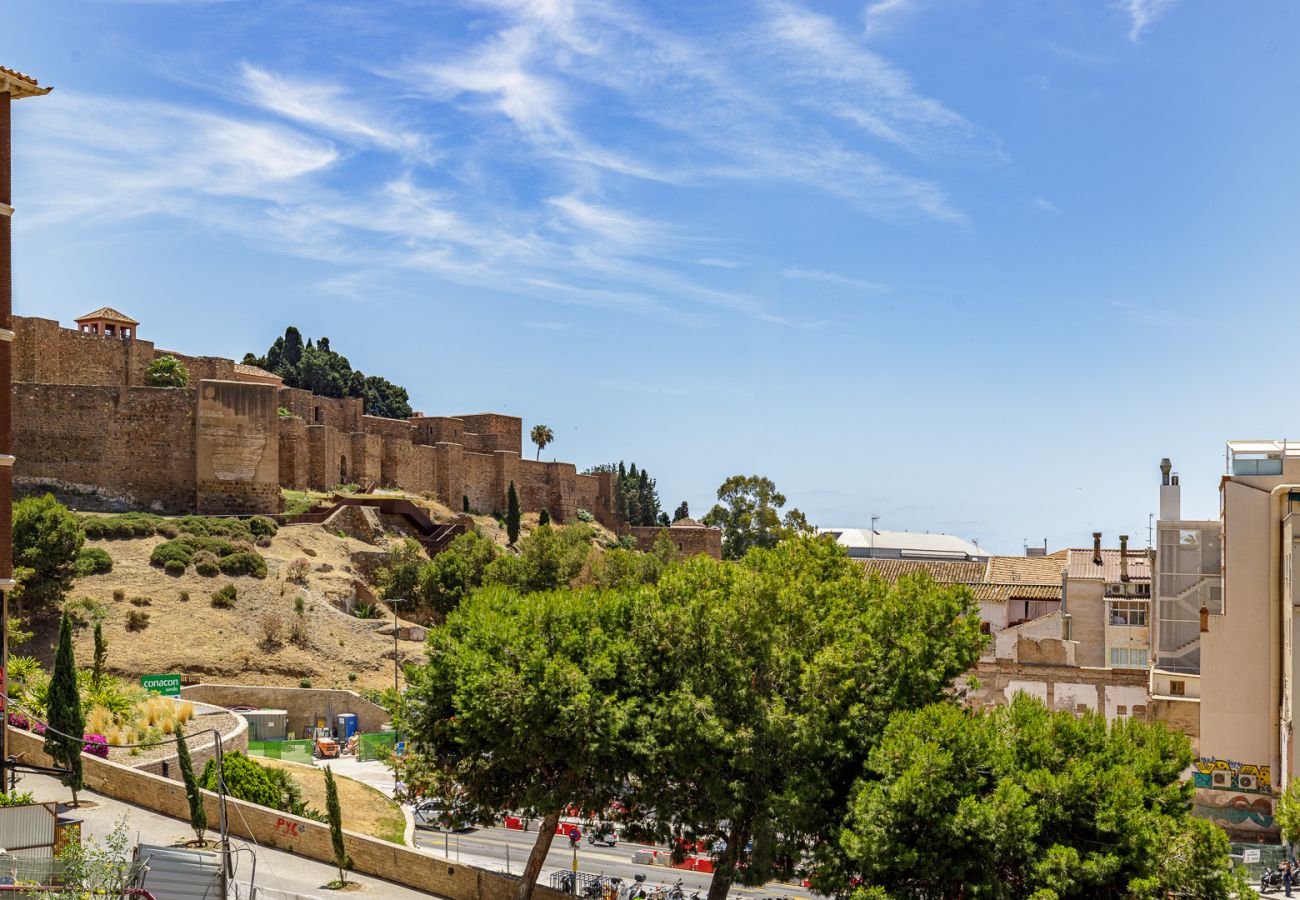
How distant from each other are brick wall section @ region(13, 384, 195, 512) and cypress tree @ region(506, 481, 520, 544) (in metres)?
18.2

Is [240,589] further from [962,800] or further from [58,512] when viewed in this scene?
[962,800]

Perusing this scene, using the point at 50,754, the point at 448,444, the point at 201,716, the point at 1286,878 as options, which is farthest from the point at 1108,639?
the point at 448,444

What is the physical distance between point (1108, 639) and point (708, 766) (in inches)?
863

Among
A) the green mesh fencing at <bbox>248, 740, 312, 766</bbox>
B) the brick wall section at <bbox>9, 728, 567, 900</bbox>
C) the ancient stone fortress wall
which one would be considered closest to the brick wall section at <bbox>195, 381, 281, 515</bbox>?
the ancient stone fortress wall

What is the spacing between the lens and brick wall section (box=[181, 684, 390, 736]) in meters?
41.2

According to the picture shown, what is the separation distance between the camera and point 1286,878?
25375mm

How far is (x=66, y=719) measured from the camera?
2239cm

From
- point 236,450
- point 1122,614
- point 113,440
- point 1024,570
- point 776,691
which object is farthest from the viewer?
point 236,450

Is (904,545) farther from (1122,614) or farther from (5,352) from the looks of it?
(5,352)

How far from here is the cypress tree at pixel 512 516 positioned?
6882 cm

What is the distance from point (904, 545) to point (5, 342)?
225 ft

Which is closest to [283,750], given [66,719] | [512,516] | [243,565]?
[243,565]

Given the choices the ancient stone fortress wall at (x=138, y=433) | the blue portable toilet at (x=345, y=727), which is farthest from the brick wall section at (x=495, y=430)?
the blue portable toilet at (x=345, y=727)

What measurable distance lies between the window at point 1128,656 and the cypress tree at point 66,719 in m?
28.2
